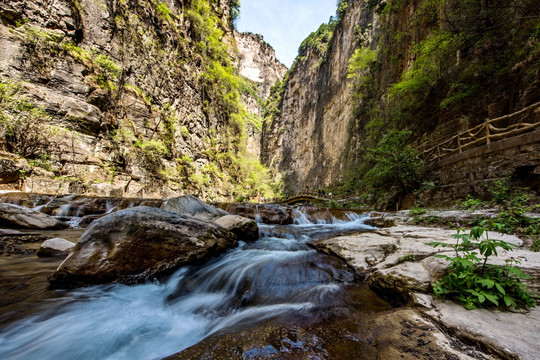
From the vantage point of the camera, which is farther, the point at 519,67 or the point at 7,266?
the point at 519,67

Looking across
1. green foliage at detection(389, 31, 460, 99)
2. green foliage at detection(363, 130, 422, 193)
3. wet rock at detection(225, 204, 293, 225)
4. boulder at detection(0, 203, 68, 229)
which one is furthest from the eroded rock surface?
green foliage at detection(389, 31, 460, 99)

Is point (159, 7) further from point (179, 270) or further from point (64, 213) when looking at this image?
point (179, 270)

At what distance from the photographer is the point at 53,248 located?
4.00 meters

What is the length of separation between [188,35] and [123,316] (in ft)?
86.8

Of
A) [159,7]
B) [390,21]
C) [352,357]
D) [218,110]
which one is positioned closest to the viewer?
[352,357]

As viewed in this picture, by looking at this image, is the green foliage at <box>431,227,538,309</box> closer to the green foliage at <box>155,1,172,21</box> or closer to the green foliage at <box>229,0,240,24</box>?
the green foliage at <box>155,1,172,21</box>

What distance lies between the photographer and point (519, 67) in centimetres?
773

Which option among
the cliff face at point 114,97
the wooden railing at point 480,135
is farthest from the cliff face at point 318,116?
the wooden railing at point 480,135

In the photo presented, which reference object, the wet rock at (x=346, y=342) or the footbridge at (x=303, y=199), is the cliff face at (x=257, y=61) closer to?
the footbridge at (x=303, y=199)

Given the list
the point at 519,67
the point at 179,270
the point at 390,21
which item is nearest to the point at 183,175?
the point at 179,270

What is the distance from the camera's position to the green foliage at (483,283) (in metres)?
1.53

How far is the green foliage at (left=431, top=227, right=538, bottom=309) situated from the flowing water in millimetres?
718

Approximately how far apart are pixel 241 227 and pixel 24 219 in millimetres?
6070

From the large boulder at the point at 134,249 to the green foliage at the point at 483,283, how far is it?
139 inches
